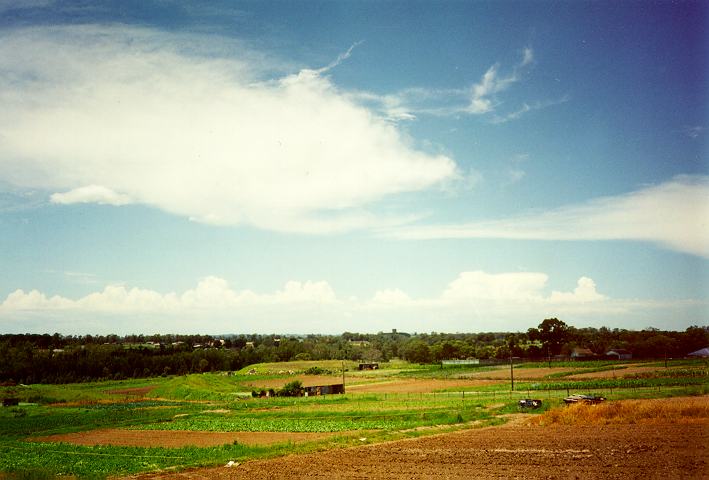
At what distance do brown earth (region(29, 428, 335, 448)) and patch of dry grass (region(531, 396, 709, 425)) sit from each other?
1950 cm

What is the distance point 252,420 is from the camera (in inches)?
2394

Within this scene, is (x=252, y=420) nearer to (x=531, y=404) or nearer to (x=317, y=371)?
(x=531, y=404)

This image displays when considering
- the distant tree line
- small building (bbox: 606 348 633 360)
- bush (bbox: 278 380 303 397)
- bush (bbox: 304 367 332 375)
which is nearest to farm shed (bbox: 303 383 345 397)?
bush (bbox: 278 380 303 397)

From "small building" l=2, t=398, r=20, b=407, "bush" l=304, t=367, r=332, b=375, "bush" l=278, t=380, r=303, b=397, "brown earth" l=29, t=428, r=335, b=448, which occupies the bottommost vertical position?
"bush" l=304, t=367, r=332, b=375

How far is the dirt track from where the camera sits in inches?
977

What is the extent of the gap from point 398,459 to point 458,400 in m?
37.7

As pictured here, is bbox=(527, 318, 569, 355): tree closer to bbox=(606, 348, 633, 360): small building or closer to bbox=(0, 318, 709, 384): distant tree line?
bbox=(0, 318, 709, 384): distant tree line

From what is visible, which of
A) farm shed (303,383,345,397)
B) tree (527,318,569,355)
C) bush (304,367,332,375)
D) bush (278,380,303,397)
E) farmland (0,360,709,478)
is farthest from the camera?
tree (527,318,569,355)

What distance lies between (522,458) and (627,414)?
1553cm

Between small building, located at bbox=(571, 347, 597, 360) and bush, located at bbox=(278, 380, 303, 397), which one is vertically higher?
small building, located at bbox=(571, 347, 597, 360)

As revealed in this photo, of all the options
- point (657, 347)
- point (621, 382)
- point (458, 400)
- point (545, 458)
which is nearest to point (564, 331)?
point (657, 347)

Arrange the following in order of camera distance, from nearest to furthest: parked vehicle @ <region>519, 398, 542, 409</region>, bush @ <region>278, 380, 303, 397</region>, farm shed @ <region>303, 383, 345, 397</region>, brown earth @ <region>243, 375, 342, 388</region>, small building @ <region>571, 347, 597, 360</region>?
parked vehicle @ <region>519, 398, 542, 409</region>
farm shed @ <region>303, 383, 345, 397</region>
bush @ <region>278, 380, 303, 397</region>
brown earth @ <region>243, 375, 342, 388</region>
small building @ <region>571, 347, 597, 360</region>

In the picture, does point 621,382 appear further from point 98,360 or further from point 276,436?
point 98,360

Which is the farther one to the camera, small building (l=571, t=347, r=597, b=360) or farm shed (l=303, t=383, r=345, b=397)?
small building (l=571, t=347, r=597, b=360)
